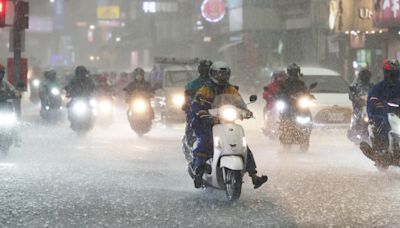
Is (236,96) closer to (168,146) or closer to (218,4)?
(168,146)

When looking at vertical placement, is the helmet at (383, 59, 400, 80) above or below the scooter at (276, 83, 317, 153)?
above

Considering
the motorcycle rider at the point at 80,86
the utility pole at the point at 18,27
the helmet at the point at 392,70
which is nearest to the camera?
the helmet at the point at 392,70

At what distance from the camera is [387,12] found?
26.1m

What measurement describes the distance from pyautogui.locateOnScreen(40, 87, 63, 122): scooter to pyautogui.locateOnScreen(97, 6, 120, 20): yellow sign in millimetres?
91694

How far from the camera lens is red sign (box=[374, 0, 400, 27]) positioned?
25.5m

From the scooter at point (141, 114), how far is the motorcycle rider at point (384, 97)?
315 inches

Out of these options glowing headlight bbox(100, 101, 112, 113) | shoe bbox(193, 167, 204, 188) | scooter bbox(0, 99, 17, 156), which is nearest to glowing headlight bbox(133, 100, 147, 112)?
glowing headlight bbox(100, 101, 112, 113)

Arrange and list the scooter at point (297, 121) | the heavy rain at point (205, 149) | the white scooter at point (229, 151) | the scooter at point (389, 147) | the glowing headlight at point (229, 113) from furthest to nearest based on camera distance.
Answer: the scooter at point (297, 121)
the scooter at point (389, 147)
the glowing headlight at point (229, 113)
the white scooter at point (229, 151)
the heavy rain at point (205, 149)

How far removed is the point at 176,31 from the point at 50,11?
3011 inches

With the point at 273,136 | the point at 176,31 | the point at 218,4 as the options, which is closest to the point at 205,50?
the point at 218,4

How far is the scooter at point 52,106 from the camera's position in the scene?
2152 cm

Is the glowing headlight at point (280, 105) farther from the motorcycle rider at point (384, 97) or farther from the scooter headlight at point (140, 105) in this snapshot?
the scooter headlight at point (140, 105)

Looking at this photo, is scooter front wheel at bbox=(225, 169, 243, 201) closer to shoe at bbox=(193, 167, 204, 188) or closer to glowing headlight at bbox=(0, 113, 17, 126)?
shoe at bbox=(193, 167, 204, 188)

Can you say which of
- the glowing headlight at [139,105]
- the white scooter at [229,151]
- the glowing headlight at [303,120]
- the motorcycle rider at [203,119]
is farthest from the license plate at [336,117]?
the white scooter at [229,151]
